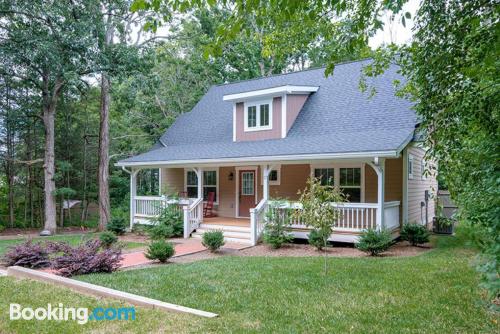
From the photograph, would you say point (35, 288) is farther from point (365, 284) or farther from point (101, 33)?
point (101, 33)

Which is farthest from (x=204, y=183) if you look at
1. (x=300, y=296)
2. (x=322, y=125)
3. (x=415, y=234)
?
(x=300, y=296)

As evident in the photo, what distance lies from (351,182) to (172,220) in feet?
19.9

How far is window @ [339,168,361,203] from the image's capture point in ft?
38.8

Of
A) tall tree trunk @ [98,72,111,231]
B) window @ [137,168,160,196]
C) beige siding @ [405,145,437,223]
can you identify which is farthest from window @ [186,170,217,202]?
window @ [137,168,160,196]

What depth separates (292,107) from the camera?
13602 mm

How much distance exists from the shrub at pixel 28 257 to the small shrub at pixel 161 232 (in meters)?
4.34

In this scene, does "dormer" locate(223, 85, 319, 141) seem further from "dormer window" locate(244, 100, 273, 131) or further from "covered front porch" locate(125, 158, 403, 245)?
"covered front porch" locate(125, 158, 403, 245)

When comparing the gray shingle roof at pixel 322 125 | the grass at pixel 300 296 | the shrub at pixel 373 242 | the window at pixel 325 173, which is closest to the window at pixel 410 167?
the gray shingle roof at pixel 322 125

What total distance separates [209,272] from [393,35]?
6816mm

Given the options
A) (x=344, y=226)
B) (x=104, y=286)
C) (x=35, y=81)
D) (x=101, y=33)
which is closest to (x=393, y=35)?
(x=344, y=226)

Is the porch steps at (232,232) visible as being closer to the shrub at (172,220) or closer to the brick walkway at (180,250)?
the brick walkway at (180,250)

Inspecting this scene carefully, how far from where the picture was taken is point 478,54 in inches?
166

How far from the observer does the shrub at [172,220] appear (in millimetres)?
12938

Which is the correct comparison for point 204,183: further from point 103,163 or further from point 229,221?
point 103,163
